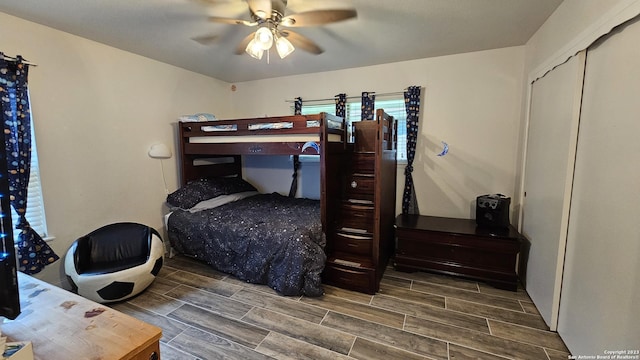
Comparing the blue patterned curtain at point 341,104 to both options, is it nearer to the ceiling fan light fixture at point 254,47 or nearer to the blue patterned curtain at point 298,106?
the blue patterned curtain at point 298,106

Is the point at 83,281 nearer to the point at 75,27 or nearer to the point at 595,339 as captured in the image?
the point at 75,27

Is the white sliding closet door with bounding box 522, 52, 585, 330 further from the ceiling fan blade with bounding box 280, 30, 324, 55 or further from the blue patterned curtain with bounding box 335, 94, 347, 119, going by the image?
the blue patterned curtain with bounding box 335, 94, 347, 119

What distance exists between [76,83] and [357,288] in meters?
3.40

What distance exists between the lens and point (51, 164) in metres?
2.42

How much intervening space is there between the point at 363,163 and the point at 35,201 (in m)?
3.12

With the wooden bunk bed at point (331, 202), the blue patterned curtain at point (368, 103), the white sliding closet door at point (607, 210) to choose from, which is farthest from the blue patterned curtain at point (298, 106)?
the white sliding closet door at point (607, 210)

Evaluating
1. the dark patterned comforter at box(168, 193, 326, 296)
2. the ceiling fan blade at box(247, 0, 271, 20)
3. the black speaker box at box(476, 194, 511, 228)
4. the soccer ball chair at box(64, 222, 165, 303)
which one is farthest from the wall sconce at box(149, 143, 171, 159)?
the black speaker box at box(476, 194, 511, 228)

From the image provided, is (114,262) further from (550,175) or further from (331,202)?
(550,175)

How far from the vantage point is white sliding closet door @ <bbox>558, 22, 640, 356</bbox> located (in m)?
1.28

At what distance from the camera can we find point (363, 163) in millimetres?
2930

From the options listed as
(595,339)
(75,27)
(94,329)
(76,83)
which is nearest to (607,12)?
(595,339)

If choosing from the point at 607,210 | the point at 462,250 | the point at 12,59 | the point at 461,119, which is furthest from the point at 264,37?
the point at 462,250

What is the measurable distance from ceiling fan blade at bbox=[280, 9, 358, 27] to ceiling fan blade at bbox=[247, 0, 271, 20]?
0.49 feet

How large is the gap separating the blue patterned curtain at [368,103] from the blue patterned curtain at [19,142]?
332 cm
